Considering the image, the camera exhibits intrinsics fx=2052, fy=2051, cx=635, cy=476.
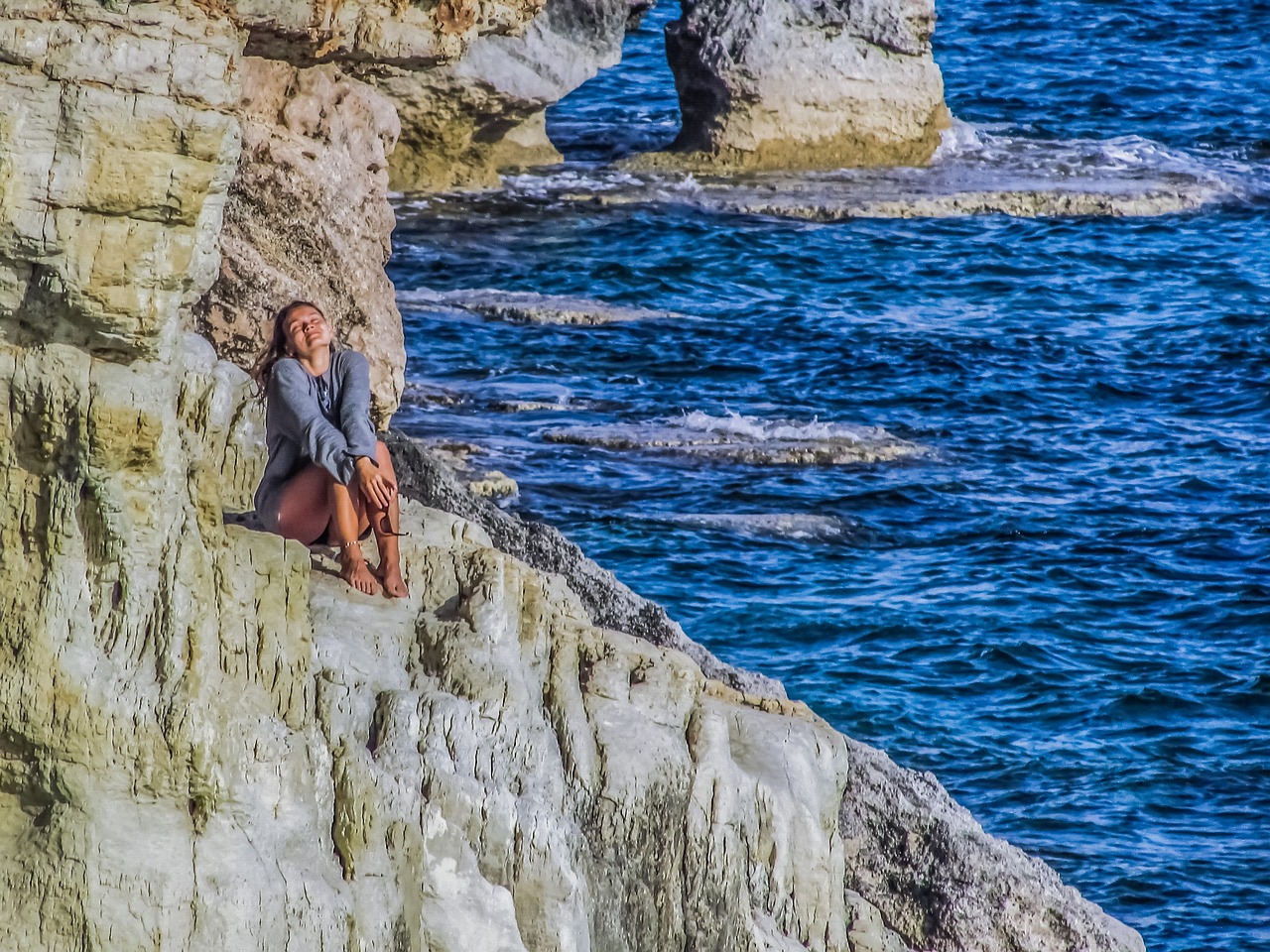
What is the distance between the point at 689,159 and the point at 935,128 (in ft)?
10.1

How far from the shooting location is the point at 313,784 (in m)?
5.73

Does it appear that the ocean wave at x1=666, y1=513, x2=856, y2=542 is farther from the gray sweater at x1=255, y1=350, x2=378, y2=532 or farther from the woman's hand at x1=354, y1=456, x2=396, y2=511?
the woman's hand at x1=354, y1=456, x2=396, y2=511

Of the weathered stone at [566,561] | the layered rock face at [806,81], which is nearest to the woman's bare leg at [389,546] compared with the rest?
the weathered stone at [566,561]

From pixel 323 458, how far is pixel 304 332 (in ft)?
1.59

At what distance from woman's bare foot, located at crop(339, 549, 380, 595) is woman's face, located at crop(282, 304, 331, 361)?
72cm

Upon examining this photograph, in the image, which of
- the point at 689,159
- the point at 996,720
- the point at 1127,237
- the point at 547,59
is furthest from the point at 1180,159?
the point at 996,720

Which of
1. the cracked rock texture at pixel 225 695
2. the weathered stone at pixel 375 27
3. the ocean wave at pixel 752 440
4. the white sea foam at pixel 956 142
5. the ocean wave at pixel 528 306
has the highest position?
the weathered stone at pixel 375 27

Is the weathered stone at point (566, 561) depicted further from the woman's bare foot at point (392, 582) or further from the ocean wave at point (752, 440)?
the ocean wave at point (752, 440)

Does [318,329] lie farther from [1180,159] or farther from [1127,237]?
[1180,159]

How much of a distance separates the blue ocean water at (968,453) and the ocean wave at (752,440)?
0.17 ft

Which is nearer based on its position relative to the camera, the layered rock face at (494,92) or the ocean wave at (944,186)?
the layered rock face at (494,92)

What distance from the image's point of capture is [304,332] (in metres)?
6.67

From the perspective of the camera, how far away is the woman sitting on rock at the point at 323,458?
6.42 meters

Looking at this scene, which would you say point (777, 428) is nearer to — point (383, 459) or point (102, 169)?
point (383, 459)
